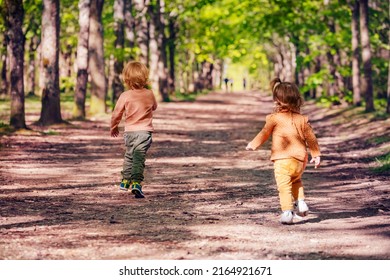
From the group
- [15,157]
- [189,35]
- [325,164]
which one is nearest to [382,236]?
[325,164]

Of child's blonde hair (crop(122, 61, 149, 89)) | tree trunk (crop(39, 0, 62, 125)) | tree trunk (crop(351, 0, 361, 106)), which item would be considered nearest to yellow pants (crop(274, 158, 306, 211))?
child's blonde hair (crop(122, 61, 149, 89))

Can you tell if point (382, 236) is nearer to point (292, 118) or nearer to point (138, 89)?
point (292, 118)

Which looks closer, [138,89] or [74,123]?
[138,89]

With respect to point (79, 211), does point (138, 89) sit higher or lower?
higher

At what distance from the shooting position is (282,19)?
3703 centimetres

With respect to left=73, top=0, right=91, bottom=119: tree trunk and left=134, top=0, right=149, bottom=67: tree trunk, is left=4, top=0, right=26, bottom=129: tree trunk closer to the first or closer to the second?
left=73, top=0, right=91, bottom=119: tree trunk

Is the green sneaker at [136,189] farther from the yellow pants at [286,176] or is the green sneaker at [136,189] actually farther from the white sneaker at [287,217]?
the white sneaker at [287,217]

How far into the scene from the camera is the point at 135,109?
36.4ft

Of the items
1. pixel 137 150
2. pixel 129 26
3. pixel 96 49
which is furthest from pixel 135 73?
pixel 129 26

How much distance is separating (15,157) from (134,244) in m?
9.33

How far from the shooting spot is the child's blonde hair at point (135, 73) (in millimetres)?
10930

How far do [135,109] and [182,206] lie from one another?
151 centimetres

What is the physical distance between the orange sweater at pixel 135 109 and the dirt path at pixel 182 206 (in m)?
1.02
